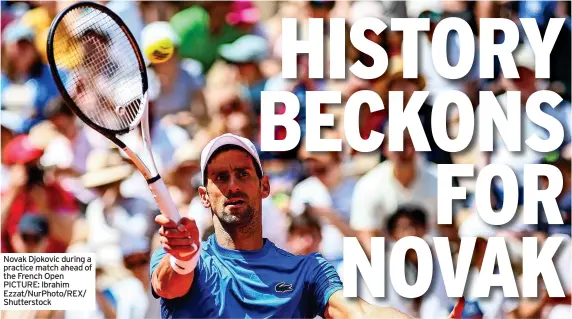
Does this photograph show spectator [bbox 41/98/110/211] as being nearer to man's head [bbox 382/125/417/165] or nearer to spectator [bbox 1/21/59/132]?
spectator [bbox 1/21/59/132]

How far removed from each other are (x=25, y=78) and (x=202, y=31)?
34.9 inches

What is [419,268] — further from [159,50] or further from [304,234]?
[159,50]

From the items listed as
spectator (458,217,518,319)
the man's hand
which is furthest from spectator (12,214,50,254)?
spectator (458,217,518,319)

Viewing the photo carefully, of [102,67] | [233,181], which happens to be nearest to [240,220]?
[233,181]

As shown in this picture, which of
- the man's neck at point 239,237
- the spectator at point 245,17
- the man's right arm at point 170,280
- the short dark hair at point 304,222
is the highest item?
the spectator at point 245,17

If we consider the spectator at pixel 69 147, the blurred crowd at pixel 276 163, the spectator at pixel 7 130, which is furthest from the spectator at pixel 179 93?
the spectator at pixel 7 130

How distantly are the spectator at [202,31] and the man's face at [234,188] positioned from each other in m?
0.46

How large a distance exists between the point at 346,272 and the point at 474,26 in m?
1.32

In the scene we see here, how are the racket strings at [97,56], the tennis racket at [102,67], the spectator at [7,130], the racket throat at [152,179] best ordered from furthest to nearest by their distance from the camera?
the spectator at [7,130] → the racket strings at [97,56] → the tennis racket at [102,67] → the racket throat at [152,179]

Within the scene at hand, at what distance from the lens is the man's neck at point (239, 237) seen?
464 centimetres

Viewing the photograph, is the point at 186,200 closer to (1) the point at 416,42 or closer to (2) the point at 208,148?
(2) the point at 208,148

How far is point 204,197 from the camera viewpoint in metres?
4.65

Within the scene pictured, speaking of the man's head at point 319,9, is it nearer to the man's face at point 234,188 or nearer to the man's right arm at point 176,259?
the man's face at point 234,188

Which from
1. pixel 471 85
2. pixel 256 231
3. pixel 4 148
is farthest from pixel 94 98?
pixel 471 85
